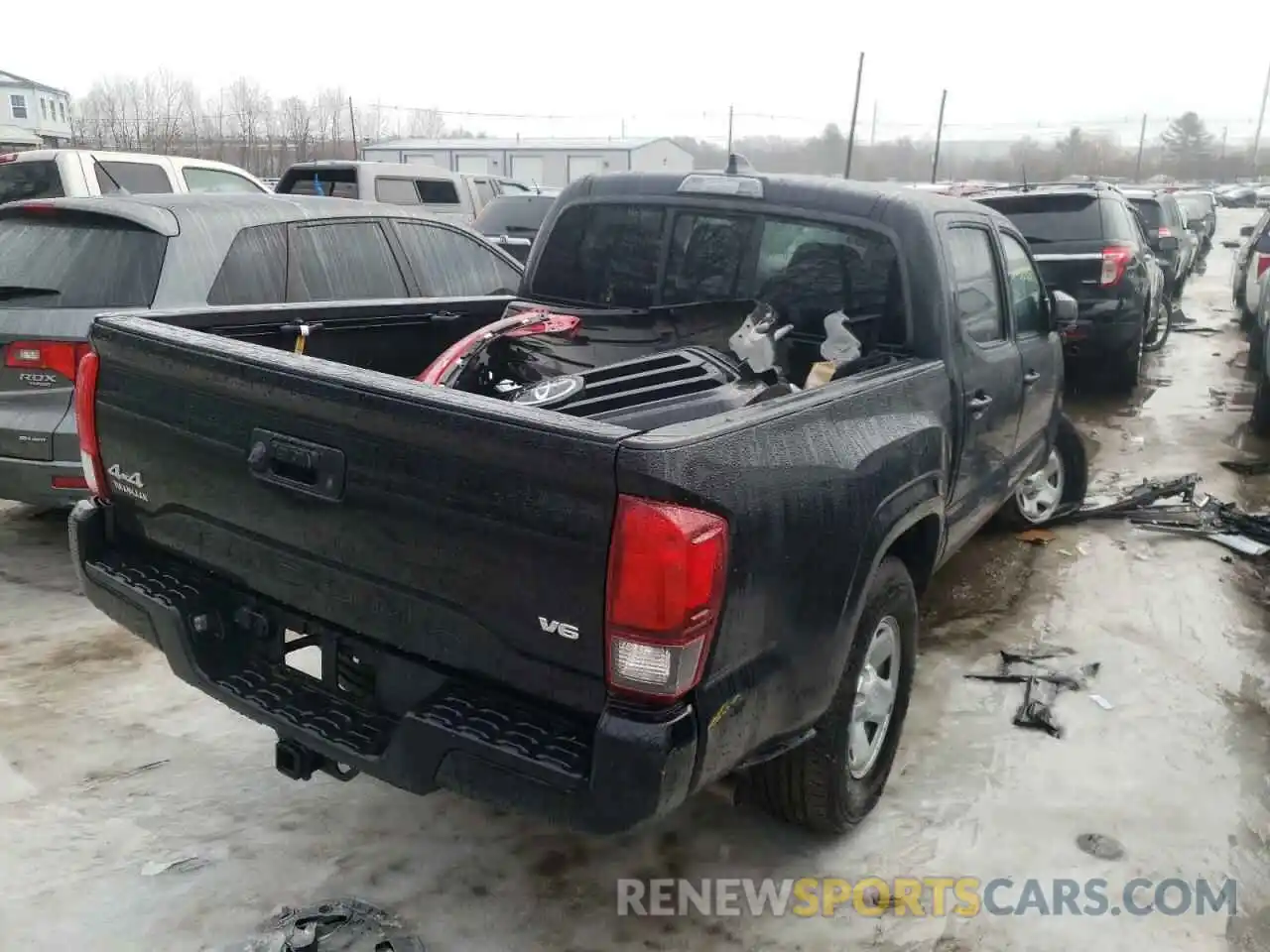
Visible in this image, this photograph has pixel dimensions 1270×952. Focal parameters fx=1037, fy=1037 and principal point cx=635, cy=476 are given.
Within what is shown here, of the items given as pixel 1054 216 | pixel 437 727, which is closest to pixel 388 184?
pixel 1054 216

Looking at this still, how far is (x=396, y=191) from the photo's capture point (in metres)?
13.0

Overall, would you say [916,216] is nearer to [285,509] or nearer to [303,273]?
[285,509]

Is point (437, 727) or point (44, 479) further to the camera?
point (44, 479)

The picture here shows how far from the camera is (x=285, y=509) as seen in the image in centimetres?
260

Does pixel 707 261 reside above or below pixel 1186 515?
above

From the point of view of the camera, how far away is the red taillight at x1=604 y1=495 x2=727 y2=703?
2.07m

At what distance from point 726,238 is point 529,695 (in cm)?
228

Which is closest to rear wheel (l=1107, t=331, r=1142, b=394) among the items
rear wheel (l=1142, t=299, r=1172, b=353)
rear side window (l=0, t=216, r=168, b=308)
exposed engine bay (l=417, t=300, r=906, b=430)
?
rear wheel (l=1142, t=299, r=1172, b=353)

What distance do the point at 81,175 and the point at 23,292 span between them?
187 inches

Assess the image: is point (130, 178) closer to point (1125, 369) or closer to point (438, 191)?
point (438, 191)

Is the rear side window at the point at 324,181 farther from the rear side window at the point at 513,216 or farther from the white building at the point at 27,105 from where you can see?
the white building at the point at 27,105

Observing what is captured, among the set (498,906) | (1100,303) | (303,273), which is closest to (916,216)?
(498,906)

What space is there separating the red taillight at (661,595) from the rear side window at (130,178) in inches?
333

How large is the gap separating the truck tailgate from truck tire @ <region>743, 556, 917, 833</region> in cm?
95
